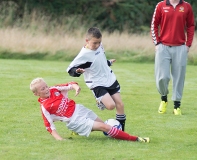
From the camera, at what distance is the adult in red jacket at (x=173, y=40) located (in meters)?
9.52

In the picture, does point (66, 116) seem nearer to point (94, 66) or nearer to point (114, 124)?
point (114, 124)

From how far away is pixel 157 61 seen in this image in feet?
31.8

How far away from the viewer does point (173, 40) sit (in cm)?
955

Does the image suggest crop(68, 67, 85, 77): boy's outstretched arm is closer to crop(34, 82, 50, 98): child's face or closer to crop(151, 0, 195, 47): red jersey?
crop(34, 82, 50, 98): child's face

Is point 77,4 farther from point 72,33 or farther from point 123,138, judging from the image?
point 123,138

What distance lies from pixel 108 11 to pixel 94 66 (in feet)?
77.3

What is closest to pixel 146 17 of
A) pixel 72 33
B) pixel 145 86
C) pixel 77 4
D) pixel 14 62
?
pixel 77 4


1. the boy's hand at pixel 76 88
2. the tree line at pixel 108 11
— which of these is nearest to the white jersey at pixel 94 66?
the boy's hand at pixel 76 88

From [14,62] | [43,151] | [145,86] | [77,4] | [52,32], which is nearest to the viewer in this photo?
[43,151]

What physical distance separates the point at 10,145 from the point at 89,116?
3.49 ft

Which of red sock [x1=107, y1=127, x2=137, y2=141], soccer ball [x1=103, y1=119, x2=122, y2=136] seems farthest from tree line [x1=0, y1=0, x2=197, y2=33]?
red sock [x1=107, y1=127, x2=137, y2=141]

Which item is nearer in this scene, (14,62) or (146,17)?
(14,62)

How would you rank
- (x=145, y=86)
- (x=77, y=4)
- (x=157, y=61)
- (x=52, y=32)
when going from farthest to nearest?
(x=77, y=4)
(x=52, y=32)
(x=145, y=86)
(x=157, y=61)

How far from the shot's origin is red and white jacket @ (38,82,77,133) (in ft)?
24.4
